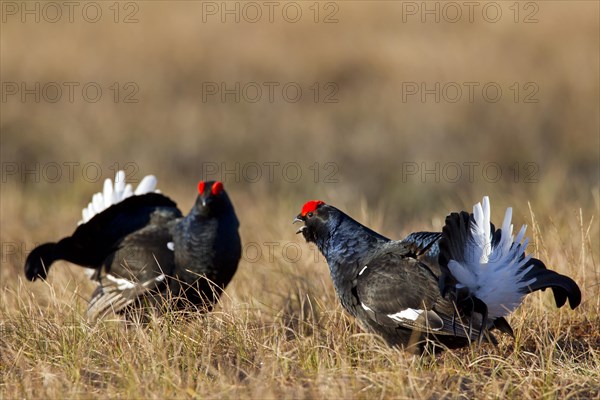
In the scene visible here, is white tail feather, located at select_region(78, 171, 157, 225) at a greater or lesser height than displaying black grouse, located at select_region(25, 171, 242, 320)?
greater

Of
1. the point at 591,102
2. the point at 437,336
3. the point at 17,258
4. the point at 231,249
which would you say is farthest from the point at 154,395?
the point at 591,102

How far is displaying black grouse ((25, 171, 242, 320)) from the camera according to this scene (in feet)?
14.8

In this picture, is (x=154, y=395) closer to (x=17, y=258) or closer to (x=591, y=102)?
(x=17, y=258)

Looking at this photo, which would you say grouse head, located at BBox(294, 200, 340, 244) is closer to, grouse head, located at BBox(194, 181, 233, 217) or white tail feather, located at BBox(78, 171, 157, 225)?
grouse head, located at BBox(194, 181, 233, 217)

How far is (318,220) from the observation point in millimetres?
4258

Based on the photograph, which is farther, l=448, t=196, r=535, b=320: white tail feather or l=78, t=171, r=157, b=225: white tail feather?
l=78, t=171, r=157, b=225: white tail feather

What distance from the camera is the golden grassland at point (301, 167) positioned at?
350 centimetres

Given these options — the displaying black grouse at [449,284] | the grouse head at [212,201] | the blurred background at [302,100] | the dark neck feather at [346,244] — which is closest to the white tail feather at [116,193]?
the grouse head at [212,201]

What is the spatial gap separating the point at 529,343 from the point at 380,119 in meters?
6.04

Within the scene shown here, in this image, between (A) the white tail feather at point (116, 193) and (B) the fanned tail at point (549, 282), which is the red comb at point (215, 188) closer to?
(A) the white tail feather at point (116, 193)

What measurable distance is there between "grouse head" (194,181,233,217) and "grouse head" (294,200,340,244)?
0.50 metres

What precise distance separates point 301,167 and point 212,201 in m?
4.67

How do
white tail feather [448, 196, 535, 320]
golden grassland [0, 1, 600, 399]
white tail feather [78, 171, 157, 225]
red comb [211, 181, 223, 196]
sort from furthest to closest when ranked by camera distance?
white tail feather [78, 171, 157, 225] < red comb [211, 181, 223, 196] < white tail feather [448, 196, 535, 320] < golden grassland [0, 1, 600, 399]

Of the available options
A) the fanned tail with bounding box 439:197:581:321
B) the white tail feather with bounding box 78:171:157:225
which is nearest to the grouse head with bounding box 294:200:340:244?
the fanned tail with bounding box 439:197:581:321
